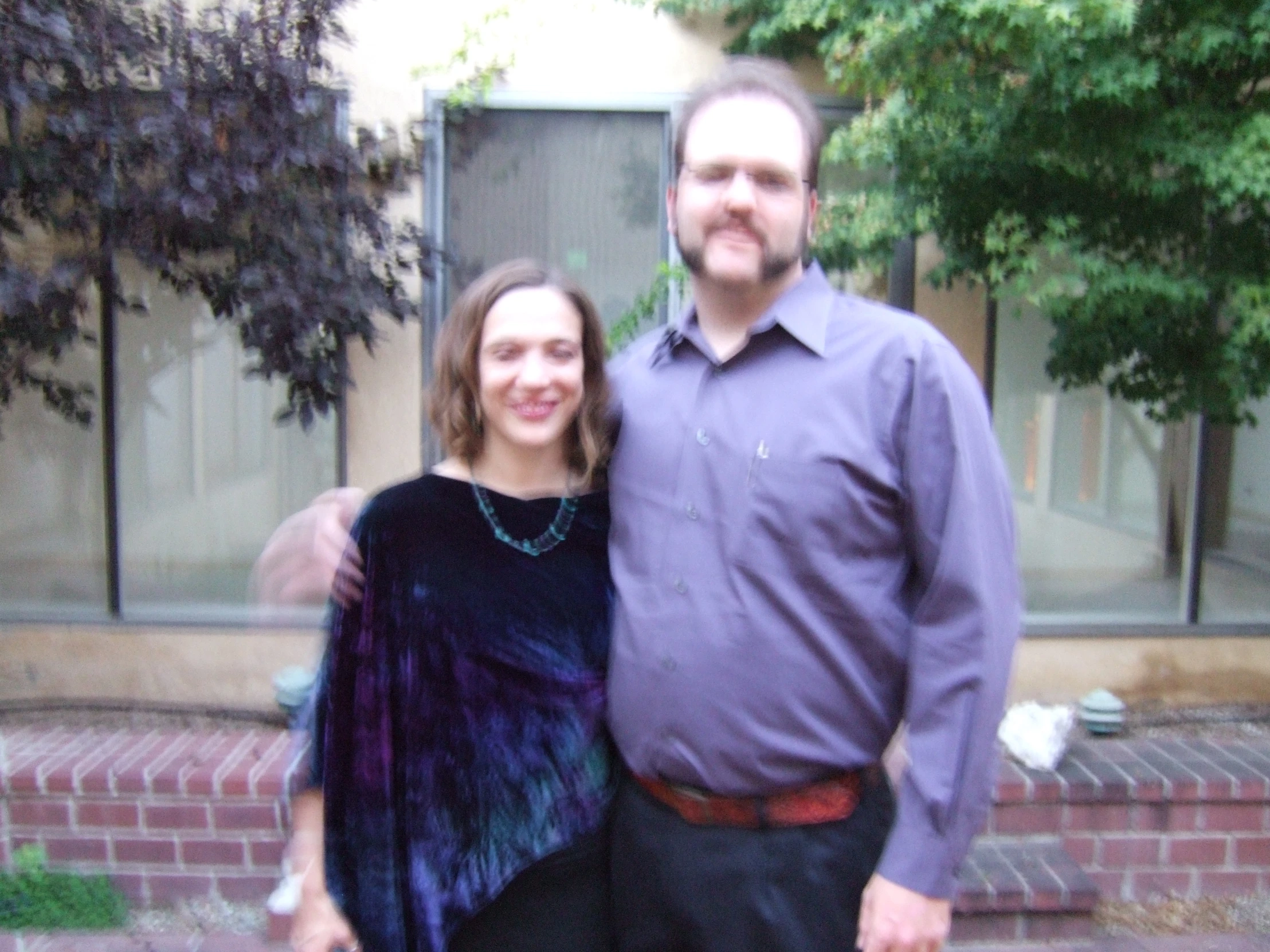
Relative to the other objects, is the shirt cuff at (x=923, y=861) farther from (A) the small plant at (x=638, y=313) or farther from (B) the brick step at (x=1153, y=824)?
(A) the small plant at (x=638, y=313)

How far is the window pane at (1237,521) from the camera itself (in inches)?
176

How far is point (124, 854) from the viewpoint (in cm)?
351

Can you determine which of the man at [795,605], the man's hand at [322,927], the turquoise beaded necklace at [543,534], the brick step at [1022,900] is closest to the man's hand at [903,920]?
the man at [795,605]

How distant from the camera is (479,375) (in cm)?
190

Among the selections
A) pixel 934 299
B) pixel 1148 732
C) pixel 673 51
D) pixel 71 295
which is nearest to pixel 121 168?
pixel 71 295

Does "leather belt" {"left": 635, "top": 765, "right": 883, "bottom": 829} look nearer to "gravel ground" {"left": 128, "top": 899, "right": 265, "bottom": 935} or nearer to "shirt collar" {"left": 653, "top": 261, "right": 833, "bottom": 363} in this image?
"shirt collar" {"left": 653, "top": 261, "right": 833, "bottom": 363}

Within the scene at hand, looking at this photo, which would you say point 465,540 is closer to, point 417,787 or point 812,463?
point 417,787

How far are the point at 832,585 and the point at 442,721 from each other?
25.9 inches

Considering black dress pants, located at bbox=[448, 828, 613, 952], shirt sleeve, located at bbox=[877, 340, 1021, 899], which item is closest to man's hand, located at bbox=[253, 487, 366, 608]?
black dress pants, located at bbox=[448, 828, 613, 952]

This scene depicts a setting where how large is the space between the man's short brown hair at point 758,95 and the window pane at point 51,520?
11.0 feet

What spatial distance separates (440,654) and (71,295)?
7.79ft

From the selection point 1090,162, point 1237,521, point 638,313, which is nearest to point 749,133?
point 1090,162

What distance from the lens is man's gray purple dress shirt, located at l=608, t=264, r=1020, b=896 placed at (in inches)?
64.7

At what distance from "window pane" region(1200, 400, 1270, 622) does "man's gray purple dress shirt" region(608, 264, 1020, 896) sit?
10.7ft
